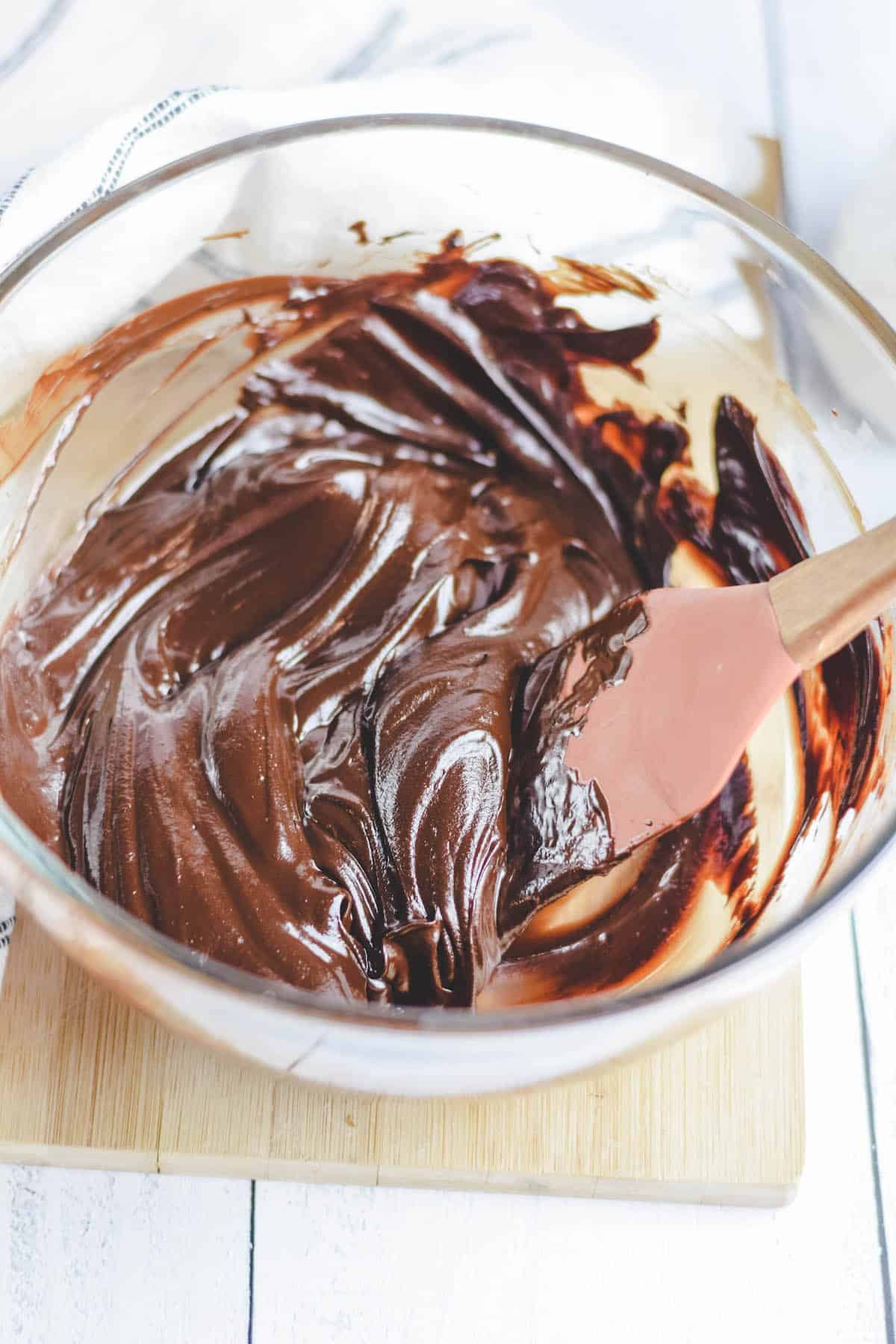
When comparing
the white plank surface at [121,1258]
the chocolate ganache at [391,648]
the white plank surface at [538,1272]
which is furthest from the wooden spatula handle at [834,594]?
the white plank surface at [121,1258]

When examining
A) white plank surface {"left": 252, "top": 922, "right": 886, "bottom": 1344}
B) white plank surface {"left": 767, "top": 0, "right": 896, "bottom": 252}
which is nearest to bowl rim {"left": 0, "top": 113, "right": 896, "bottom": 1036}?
white plank surface {"left": 252, "top": 922, "right": 886, "bottom": 1344}

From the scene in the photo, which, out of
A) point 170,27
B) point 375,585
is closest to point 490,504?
point 375,585

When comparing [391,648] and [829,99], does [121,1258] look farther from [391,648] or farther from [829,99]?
[829,99]

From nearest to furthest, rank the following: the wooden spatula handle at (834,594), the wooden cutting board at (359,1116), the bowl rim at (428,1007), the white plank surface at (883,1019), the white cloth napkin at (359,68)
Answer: the bowl rim at (428,1007) < the wooden spatula handle at (834,594) < the wooden cutting board at (359,1116) < the white plank surface at (883,1019) < the white cloth napkin at (359,68)

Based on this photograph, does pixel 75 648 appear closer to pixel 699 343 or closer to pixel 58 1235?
pixel 58 1235

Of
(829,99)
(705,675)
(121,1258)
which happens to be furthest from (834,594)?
(829,99)

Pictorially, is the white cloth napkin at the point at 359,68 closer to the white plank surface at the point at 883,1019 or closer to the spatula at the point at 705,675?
the spatula at the point at 705,675
